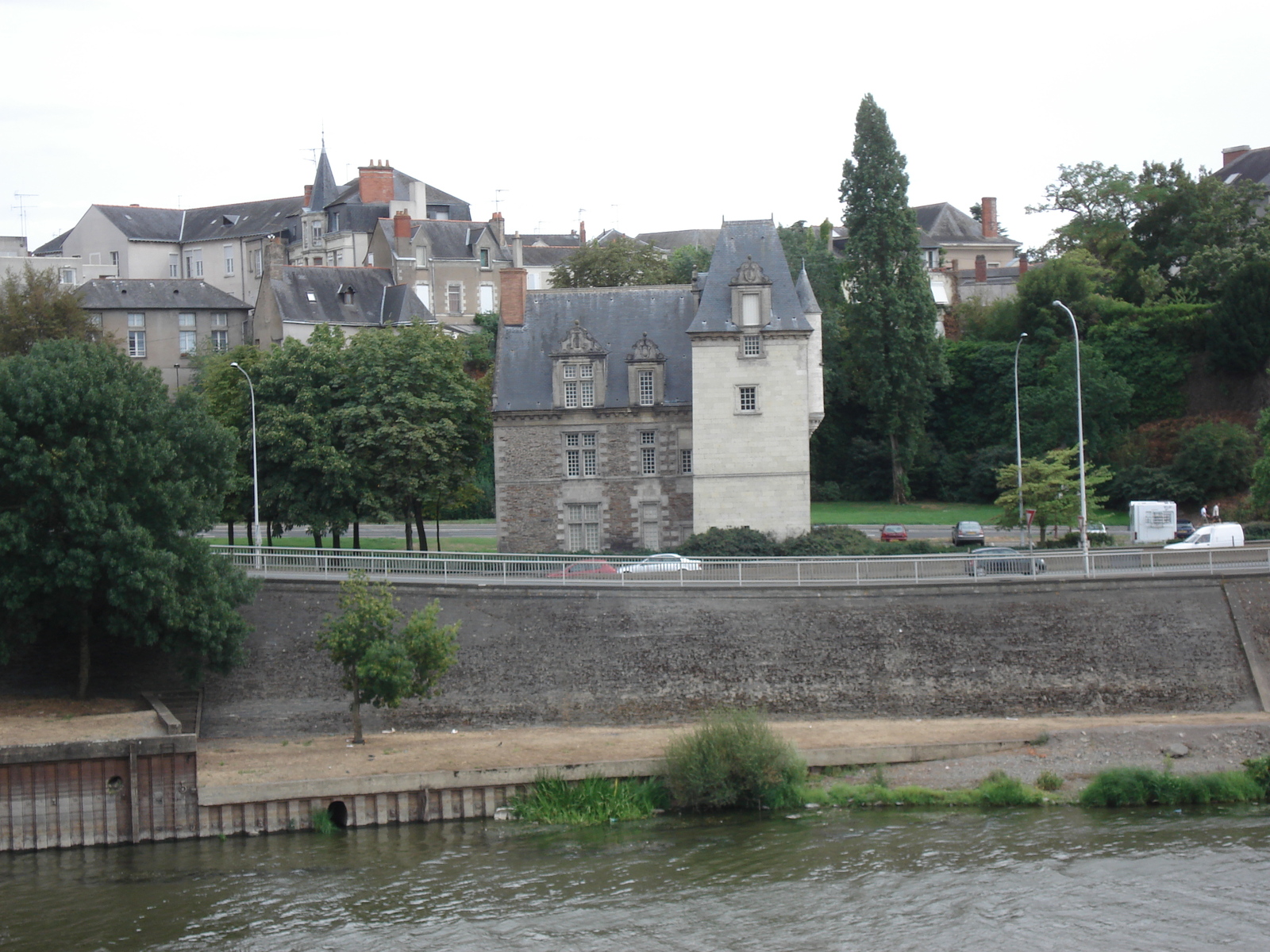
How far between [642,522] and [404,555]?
41.5 feet

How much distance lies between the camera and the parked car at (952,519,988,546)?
52.6m

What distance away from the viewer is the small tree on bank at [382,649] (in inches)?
1310

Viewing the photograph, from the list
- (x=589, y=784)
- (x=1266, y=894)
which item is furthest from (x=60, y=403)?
(x=1266, y=894)

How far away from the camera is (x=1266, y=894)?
24.7 m

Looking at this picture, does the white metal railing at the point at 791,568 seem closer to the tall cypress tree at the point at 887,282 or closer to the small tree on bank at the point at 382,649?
the small tree on bank at the point at 382,649

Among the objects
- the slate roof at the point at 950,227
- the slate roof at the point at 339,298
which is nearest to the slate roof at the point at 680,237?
the slate roof at the point at 950,227

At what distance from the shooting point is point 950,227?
357 feet

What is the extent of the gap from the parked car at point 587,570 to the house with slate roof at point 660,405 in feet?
30.7

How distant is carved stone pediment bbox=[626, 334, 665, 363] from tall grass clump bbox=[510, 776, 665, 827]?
73.2 ft

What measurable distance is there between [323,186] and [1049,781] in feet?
255

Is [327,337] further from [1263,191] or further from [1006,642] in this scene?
[1263,191]

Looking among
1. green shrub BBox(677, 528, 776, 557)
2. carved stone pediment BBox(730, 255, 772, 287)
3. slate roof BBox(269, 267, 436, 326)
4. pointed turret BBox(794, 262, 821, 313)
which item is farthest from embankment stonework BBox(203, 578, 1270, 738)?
slate roof BBox(269, 267, 436, 326)

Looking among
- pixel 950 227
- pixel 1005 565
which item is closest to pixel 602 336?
pixel 1005 565

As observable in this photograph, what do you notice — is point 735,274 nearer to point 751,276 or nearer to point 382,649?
point 751,276
